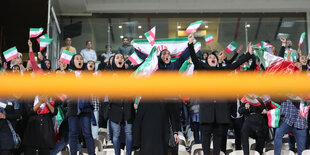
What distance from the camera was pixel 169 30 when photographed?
1439 centimetres

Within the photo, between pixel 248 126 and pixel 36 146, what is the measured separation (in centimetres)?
360

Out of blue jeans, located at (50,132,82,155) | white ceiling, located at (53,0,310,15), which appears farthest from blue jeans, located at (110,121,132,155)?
white ceiling, located at (53,0,310,15)

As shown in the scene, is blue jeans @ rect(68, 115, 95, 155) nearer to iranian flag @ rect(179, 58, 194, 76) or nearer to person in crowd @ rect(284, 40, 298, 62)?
iranian flag @ rect(179, 58, 194, 76)

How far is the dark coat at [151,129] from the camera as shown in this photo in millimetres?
6137

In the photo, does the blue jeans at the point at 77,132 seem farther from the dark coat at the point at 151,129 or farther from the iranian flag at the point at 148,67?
the iranian flag at the point at 148,67

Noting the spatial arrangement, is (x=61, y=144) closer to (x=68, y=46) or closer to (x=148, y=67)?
(x=148, y=67)

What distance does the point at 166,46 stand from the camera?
9992 millimetres

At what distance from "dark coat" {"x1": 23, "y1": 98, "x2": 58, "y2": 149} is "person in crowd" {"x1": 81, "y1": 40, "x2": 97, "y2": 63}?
231 inches

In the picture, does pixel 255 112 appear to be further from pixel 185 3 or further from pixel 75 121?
pixel 185 3

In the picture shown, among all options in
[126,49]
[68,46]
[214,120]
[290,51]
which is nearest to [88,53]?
[68,46]

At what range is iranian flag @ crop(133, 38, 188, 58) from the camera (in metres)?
9.61

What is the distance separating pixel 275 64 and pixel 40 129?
13.4ft

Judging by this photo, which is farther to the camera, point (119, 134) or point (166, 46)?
point (166, 46)

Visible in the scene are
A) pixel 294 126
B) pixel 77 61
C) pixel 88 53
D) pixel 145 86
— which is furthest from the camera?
pixel 88 53
